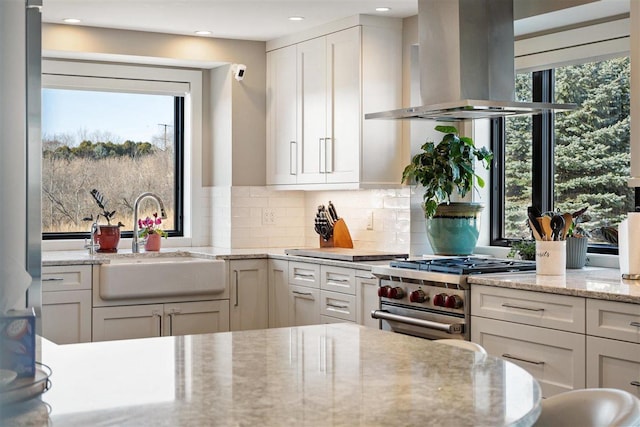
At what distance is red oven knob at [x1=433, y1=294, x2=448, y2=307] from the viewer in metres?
3.82

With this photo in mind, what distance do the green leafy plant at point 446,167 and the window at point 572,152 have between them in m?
0.22

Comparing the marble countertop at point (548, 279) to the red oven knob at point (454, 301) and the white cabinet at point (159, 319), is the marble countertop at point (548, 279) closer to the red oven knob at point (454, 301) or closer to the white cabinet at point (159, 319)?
the red oven knob at point (454, 301)

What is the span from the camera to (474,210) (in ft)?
15.6

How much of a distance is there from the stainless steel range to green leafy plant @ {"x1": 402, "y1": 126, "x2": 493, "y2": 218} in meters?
0.55

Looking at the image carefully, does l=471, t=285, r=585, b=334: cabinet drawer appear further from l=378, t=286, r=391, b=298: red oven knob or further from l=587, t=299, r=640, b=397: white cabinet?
l=378, t=286, r=391, b=298: red oven knob

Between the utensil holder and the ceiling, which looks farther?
the ceiling

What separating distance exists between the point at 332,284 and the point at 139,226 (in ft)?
5.56

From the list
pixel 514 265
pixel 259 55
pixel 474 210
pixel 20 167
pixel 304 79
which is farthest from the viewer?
pixel 259 55

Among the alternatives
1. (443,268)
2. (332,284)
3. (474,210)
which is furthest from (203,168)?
(443,268)

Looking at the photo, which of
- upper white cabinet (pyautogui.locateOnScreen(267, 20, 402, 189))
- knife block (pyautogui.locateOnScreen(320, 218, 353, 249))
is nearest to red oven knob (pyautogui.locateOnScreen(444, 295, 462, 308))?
upper white cabinet (pyautogui.locateOnScreen(267, 20, 402, 189))

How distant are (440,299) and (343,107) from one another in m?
1.76

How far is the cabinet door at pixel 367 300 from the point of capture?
14.6 ft

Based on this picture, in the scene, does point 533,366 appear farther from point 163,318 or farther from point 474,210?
point 163,318

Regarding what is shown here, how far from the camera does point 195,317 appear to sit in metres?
5.25
